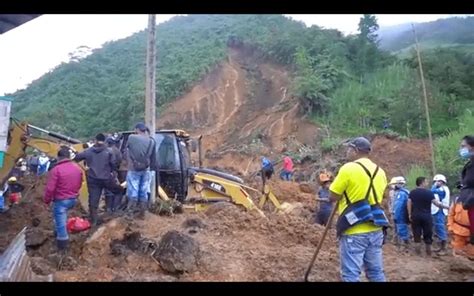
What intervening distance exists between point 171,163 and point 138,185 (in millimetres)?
1933

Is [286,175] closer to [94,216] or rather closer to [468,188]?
[94,216]

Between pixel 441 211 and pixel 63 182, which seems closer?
pixel 63 182

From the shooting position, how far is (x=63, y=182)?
7.89m

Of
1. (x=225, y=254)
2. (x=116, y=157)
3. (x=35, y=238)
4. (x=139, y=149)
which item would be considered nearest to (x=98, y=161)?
(x=116, y=157)

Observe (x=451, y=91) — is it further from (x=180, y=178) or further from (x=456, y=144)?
(x=180, y=178)

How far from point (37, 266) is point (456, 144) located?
55.8ft

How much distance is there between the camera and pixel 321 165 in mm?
23000

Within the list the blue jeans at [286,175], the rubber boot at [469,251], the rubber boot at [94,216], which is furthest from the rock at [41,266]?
the blue jeans at [286,175]

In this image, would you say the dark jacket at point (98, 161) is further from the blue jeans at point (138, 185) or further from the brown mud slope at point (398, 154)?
the brown mud slope at point (398, 154)

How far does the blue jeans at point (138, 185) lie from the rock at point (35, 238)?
154cm

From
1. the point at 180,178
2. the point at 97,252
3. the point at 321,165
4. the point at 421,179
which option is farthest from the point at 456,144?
the point at 97,252

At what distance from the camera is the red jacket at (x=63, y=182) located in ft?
25.7

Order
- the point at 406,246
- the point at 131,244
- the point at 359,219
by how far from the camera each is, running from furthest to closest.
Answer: the point at 406,246 < the point at 131,244 < the point at 359,219

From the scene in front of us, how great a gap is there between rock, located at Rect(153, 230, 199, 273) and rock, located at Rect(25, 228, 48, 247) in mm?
2250
